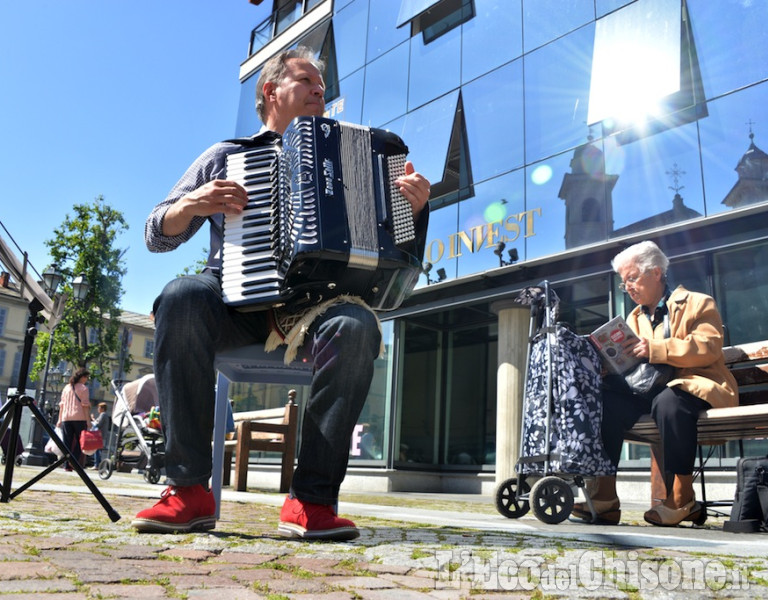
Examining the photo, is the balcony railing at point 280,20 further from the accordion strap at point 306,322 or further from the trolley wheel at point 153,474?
the accordion strap at point 306,322

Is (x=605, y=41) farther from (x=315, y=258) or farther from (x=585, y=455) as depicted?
(x=315, y=258)

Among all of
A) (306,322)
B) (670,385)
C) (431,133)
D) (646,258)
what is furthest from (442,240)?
(306,322)

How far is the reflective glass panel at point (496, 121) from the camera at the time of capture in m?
11.8

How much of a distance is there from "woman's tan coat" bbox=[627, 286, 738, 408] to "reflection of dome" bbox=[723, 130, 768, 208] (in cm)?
509

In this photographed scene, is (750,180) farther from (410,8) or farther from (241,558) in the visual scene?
(241,558)

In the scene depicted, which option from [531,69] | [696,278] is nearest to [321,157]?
[696,278]

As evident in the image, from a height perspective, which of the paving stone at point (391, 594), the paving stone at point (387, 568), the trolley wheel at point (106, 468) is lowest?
the trolley wheel at point (106, 468)

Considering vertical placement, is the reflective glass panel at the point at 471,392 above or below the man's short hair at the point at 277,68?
below

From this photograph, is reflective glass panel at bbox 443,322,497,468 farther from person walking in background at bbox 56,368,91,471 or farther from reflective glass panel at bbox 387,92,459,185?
person walking in background at bbox 56,368,91,471

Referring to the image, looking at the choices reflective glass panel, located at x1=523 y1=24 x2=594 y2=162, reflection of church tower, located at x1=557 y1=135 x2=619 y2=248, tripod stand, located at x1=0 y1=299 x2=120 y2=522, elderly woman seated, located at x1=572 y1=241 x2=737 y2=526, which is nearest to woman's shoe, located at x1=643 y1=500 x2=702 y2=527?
elderly woman seated, located at x1=572 y1=241 x2=737 y2=526

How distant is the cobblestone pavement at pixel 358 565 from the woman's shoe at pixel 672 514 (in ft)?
4.37

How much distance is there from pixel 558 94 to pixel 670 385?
823cm

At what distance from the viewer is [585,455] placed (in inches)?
162

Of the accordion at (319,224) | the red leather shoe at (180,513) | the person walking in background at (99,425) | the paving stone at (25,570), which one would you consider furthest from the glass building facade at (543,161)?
the paving stone at (25,570)
